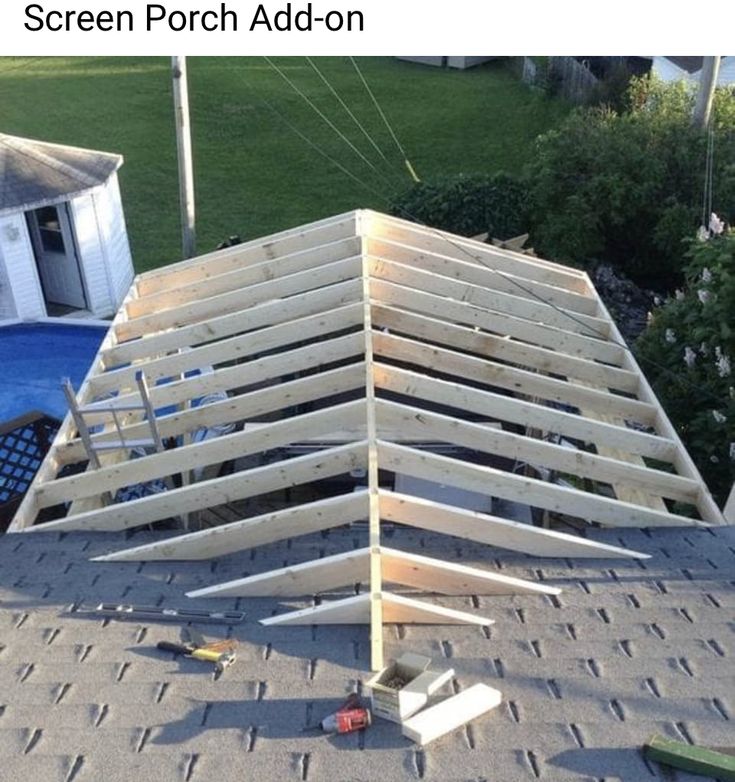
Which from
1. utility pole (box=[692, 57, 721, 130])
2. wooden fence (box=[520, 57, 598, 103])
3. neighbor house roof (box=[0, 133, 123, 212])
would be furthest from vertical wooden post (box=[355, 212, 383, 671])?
wooden fence (box=[520, 57, 598, 103])

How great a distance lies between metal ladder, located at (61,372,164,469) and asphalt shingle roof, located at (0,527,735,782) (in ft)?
3.54

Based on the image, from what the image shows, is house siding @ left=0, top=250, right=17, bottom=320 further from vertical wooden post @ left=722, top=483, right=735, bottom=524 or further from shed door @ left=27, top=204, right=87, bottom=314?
vertical wooden post @ left=722, top=483, right=735, bottom=524

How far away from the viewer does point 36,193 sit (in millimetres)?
15117

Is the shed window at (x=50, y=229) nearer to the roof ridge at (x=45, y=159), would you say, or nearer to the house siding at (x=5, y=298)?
the roof ridge at (x=45, y=159)

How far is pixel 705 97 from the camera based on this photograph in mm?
16641

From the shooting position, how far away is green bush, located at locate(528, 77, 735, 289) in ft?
54.1

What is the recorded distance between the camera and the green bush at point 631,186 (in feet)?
54.1

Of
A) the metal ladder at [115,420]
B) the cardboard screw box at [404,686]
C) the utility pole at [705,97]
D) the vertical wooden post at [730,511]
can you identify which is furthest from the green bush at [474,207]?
the cardboard screw box at [404,686]

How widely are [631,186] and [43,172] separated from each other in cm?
1114

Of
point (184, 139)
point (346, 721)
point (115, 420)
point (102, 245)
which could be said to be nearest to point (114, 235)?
point (102, 245)

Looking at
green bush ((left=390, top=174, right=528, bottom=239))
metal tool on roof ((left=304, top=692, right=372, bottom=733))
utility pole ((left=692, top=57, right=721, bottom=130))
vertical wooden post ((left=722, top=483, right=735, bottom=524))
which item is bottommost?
green bush ((left=390, top=174, right=528, bottom=239))

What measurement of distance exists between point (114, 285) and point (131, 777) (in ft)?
45.8

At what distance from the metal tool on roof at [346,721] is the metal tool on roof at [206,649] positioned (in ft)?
2.52

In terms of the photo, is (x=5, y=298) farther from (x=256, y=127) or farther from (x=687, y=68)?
(x=687, y=68)
